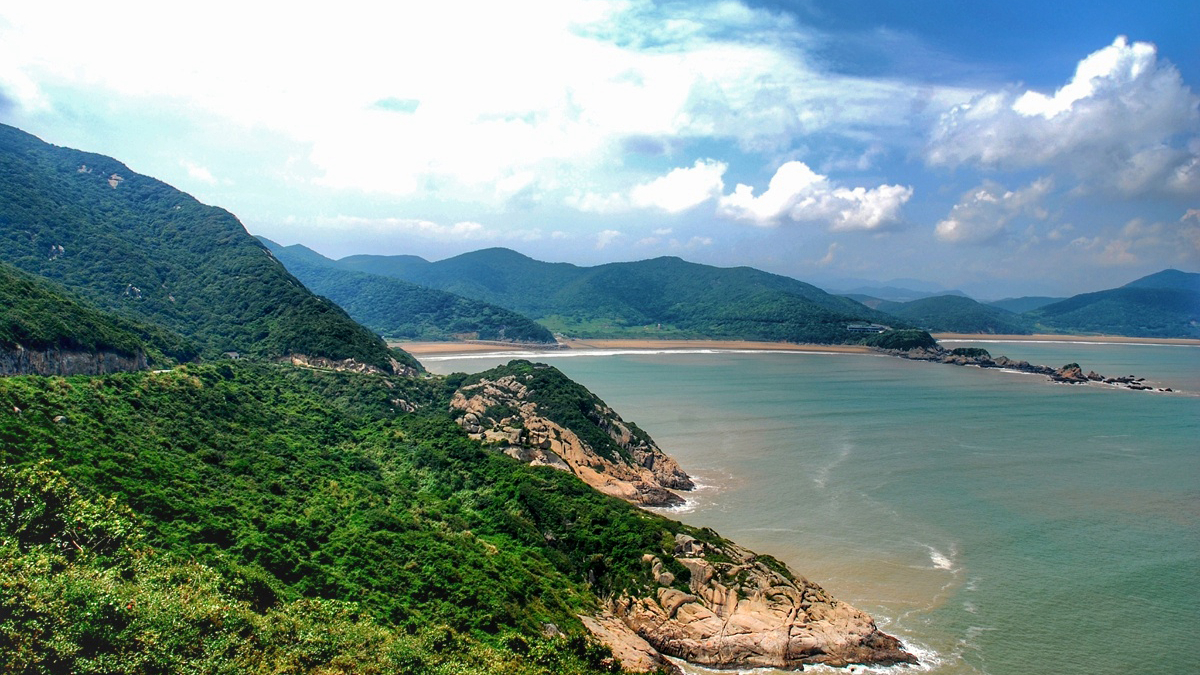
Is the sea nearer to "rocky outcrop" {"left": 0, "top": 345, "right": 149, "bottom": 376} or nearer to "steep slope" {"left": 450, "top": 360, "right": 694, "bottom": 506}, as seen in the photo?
"steep slope" {"left": 450, "top": 360, "right": 694, "bottom": 506}

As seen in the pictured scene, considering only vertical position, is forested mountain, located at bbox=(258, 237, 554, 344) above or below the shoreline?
above

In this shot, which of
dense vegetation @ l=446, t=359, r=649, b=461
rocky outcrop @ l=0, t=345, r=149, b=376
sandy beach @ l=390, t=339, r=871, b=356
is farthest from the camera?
sandy beach @ l=390, t=339, r=871, b=356

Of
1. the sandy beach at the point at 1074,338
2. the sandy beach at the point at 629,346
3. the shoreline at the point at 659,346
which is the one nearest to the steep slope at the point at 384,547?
the shoreline at the point at 659,346

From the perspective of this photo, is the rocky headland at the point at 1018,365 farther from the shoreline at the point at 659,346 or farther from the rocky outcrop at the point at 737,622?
the rocky outcrop at the point at 737,622

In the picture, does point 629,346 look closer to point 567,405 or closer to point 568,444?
point 567,405

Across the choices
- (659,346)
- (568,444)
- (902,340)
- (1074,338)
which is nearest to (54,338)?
(568,444)

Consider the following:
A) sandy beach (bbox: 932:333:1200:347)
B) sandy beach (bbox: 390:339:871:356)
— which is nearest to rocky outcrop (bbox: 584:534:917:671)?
sandy beach (bbox: 390:339:871:356)
